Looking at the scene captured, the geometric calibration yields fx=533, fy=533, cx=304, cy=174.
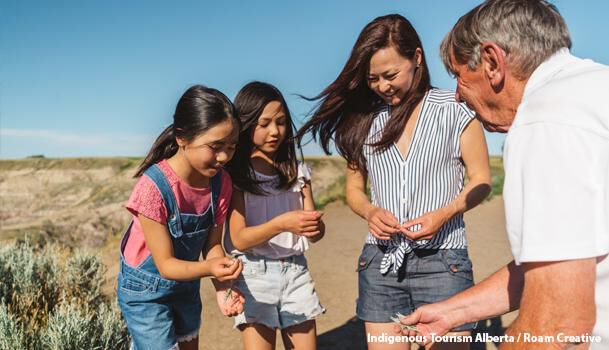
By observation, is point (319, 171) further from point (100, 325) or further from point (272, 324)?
point (272, 324)

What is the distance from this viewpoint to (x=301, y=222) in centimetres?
280

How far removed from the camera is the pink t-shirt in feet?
8.39

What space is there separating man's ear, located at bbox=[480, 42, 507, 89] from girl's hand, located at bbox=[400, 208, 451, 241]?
3.17ft

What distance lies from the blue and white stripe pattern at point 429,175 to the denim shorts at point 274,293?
0.59 m

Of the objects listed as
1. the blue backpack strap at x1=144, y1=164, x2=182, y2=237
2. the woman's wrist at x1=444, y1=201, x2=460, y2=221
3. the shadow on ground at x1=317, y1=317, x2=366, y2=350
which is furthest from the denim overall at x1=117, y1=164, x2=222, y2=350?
the shadow on ground at x1=317, y1=317, x2=366, y2=350

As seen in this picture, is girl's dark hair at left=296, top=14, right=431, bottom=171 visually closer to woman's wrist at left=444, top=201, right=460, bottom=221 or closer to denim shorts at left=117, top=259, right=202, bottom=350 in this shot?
woman's wrist at left=444, top=201, right=460, bottom=221

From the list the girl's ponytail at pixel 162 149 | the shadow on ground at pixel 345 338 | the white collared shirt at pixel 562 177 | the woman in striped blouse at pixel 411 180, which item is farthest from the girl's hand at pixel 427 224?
the shadow on ground at pixel 345 338

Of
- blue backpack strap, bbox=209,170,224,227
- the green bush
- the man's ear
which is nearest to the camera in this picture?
the man's ear

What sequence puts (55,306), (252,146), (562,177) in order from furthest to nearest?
(55,306) < (252,146) < (562,177)

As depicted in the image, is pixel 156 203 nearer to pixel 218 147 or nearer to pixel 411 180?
pixel 218 147

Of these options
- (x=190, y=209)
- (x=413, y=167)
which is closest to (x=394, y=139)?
(x=413, y=167)

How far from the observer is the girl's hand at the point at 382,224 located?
261cm

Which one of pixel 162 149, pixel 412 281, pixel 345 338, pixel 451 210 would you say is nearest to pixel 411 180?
pixel 451 210

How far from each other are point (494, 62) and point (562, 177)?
542mm
